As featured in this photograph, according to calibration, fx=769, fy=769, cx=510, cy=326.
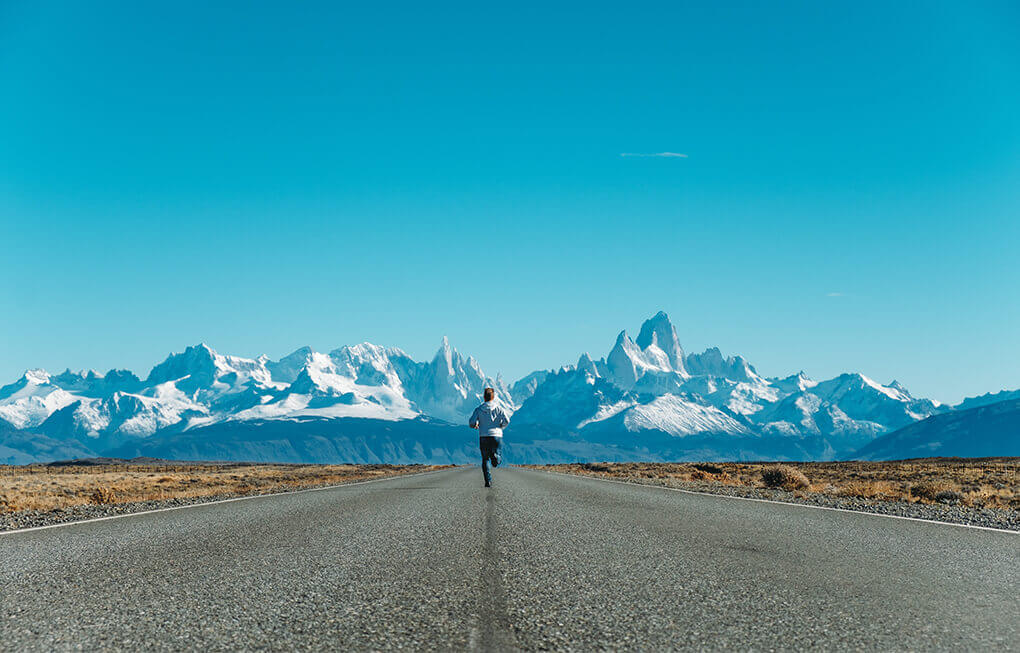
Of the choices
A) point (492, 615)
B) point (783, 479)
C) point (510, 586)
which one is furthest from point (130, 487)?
point (492, 615)

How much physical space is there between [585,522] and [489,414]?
10.1 m

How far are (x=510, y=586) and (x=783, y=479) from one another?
90.2 ft

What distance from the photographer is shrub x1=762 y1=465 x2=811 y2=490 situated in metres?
30.5

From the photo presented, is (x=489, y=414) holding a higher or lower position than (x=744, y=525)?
higher

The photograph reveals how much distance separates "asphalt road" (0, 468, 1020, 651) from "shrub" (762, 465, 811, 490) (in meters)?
19.4

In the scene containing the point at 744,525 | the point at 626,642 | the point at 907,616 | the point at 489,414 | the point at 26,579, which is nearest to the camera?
the point at 626,642

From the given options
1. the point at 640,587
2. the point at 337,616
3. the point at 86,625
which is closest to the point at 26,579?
the point at 86,625

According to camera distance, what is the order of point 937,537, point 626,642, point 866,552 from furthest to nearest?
point 937,537, point 866,552, point 626,642

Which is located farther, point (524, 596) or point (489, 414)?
point (489, 414)

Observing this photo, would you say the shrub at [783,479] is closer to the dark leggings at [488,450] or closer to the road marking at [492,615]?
the dark leggings at [488,450]

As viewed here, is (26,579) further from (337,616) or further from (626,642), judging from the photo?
(626,642)

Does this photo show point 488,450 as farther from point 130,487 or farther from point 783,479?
point 130,487

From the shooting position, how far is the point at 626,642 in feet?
15.8

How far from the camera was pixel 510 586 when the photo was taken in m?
6.54
